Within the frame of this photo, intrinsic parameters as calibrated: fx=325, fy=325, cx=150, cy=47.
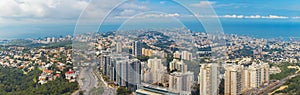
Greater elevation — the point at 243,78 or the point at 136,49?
the point at 136,49

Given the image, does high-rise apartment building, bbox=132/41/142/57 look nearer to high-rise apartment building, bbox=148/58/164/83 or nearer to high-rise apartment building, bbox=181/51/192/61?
high-rise apartment building, bbox=148/58/164/83

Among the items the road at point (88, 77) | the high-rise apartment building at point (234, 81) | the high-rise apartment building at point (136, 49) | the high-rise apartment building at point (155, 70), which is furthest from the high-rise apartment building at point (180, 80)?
the high-rise apartment building at point (234, 81)

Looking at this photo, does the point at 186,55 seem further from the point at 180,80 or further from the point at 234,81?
the point at 234,81

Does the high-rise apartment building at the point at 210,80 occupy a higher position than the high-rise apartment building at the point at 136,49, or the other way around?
the high-rise apartment building at the point at 136,49

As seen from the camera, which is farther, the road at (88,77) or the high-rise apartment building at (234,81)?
the high-rise apartment building at (234,81)

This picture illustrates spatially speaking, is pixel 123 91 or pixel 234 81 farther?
pixel 234 81

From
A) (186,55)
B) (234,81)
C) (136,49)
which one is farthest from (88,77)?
(234,81)

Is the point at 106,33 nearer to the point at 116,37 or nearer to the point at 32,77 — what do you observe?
the point at 116,37

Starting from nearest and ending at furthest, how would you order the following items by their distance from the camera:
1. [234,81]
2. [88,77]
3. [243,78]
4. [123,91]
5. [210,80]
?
[88,77], [123,91], [210,80], [234,81], [243,78]

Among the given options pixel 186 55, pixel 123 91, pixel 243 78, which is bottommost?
pixel 243 78

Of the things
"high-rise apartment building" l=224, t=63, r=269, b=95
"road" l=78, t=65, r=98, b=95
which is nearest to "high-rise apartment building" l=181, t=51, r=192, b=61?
"road" l=78, t=65, r=98, b=95

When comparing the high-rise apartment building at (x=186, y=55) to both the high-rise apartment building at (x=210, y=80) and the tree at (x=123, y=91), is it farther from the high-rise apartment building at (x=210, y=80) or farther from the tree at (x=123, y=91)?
the tree at (x=123, y=91)
